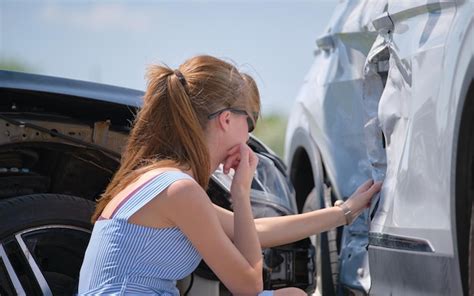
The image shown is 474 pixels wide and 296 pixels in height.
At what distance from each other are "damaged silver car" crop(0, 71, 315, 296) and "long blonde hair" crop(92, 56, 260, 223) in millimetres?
274

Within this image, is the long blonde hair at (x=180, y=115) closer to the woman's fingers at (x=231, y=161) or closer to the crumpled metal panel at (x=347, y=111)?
the woman's fingers at (x=231, y=161)

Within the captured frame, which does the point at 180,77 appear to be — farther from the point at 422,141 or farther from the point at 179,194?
the point at 422,141

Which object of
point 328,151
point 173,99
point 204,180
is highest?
point 173,99

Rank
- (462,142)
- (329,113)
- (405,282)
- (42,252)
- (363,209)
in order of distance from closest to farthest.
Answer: (462,142) < (405,282) < (42,252) < (363,209) < (329,113)

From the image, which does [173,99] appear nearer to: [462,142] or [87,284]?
[87,284]

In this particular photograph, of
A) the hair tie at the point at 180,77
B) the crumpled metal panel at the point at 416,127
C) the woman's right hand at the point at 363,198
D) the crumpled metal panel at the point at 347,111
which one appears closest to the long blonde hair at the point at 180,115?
the hair tie at the point at 180,77

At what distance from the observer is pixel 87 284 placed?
9.09ft

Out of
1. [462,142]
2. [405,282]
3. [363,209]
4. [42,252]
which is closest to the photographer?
[462,142]

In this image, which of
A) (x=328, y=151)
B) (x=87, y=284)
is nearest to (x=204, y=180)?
(x=87, y=284)

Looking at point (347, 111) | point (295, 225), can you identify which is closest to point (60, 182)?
point (295, 225)

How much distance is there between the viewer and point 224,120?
2881mm

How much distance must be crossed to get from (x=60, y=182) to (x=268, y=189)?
0.87 m

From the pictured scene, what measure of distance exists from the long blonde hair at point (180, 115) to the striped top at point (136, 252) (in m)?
0.12

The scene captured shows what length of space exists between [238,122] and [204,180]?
0.24 metres
